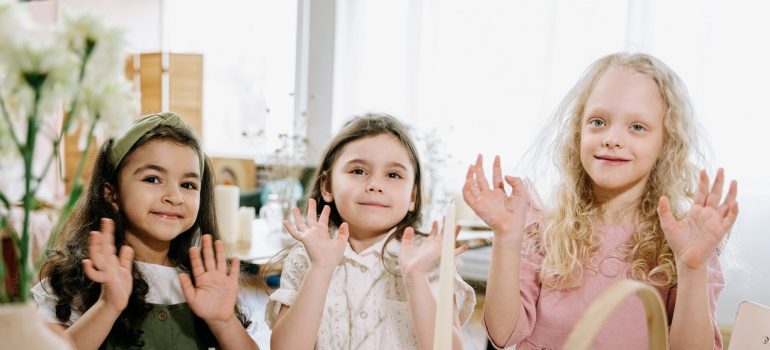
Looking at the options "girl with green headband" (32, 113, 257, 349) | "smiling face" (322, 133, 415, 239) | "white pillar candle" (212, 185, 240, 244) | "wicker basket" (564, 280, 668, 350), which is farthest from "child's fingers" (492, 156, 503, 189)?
"white pillar candle" (212, 185, 240, 244)

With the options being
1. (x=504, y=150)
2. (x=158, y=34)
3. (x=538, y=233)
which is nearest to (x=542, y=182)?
(x=538, y=233)

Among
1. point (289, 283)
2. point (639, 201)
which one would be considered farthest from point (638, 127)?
point (289, 283)

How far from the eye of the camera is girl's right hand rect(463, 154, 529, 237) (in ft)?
3.79

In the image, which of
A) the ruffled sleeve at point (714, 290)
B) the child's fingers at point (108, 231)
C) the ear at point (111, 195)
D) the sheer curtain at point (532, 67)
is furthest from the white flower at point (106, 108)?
the sheer curtain at point (532, 67)

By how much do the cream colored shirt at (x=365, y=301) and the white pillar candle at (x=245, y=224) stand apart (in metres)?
1.49

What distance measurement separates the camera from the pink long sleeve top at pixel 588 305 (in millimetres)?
1356

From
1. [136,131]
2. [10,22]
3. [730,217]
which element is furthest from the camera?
[136,131]

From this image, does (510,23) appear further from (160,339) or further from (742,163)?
(160,339)

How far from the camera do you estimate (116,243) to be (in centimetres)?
129

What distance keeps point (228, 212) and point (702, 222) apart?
2118 millimetres

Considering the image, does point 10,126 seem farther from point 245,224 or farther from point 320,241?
point 245,224

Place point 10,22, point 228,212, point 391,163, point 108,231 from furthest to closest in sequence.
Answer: point 228,212 < point 391,163 < point 108,231 < point 10,22

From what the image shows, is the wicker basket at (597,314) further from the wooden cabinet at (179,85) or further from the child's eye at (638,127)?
the wooden cabinet at (179,85)

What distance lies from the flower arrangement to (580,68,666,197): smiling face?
942 millimetres
